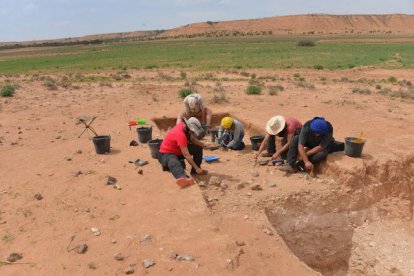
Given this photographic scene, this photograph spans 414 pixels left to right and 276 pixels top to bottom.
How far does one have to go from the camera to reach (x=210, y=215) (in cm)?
483

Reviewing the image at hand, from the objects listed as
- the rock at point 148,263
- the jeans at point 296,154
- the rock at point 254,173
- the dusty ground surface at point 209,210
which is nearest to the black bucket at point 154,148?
the dusty ground surface at point 209,210

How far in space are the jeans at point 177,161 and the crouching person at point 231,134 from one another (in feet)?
4.65

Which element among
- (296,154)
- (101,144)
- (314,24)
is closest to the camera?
(296,154)

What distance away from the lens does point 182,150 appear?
18.7 ft

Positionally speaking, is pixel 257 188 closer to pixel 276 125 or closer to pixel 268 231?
pixel 268 231

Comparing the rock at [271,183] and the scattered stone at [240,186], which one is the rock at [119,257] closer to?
the scattered stone at [240,186]

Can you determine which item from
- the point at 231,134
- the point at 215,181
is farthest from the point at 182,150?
the point at 231,134

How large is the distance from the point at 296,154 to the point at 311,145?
29 centimetres

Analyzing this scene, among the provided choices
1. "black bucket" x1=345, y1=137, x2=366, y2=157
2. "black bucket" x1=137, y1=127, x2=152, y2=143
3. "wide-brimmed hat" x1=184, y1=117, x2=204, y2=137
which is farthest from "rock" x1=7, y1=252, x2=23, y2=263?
"black bucket" x1=345, y1=137, x2=366, y2=157

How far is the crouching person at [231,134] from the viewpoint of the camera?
24.5ft

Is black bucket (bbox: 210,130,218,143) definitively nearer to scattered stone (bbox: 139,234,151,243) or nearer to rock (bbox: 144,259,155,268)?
scattered stone (bbox: 139,234,151,243)

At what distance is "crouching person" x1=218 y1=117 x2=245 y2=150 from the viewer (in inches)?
294

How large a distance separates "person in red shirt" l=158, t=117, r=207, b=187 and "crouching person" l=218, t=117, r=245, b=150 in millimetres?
1448

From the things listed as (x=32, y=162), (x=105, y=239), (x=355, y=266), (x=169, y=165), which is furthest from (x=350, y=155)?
(x=32, y=162)
